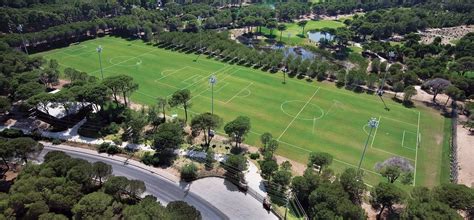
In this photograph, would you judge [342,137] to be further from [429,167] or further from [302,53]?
[302,53]

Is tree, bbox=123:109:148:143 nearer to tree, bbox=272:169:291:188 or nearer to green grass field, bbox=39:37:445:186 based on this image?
green grass field, bbox=39:37:445:186

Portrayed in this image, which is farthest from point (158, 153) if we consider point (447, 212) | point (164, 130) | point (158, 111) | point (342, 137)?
point (447, 212)

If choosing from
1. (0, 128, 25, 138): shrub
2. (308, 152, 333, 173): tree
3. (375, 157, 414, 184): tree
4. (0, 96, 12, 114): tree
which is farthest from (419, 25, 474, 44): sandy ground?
(0, 96, 12, 114): tree

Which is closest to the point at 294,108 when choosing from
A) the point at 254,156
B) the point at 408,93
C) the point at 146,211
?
the point at 254,156

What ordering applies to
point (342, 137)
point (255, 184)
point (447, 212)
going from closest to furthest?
point (447, 212) < point (255, 184) < point (342, 137)

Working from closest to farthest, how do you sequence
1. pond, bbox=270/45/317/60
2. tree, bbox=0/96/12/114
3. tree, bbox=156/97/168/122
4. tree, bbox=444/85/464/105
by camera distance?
1. tree, bbox=0/96/12/114
2. tree, bbox=156/97/168/122
3. tree, bbox=444/85/464/105
4. pond, bbox=270/45/317/60

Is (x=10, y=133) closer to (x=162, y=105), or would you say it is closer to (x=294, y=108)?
(x=162, y=105)

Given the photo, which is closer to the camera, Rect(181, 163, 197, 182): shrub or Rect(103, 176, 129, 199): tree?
Rect(103, 176, 129, 199): tree
